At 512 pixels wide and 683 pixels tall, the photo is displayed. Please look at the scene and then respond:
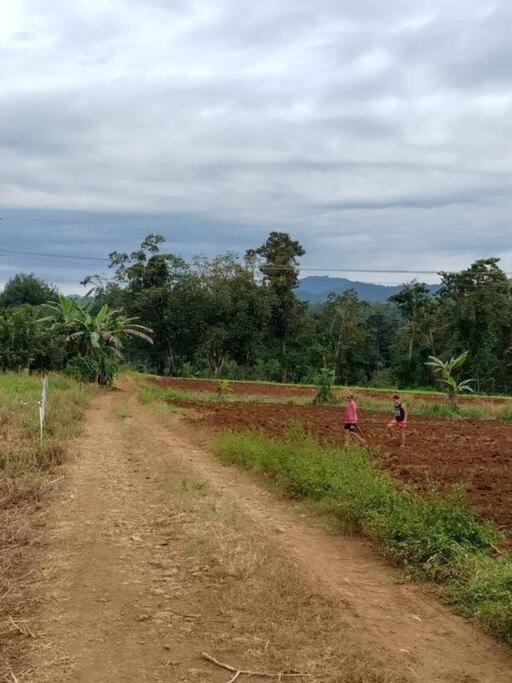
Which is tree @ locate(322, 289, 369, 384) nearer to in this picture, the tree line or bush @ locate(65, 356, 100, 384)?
the tree line

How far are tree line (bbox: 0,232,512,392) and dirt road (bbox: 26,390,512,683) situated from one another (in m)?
34.6

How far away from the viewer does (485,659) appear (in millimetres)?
4621

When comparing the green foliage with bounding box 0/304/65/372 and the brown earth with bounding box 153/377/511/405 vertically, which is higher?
the green foliage with bounding box 0/304/65/372

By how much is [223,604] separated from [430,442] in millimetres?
11959

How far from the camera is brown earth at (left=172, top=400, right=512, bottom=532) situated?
32.0ft

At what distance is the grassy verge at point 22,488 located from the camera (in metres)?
5.11

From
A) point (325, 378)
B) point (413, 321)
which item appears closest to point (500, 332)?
point (413, 321)

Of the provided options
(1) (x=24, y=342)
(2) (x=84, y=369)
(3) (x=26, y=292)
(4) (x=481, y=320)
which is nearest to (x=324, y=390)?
(2) (x=84, y=369)

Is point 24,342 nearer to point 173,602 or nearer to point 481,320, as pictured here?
point 173,602

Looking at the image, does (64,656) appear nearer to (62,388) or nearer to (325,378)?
(62,388)

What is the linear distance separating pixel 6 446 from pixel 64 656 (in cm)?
745

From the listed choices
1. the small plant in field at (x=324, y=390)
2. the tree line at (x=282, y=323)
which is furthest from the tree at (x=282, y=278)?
the small plant in field at (x=324, y=390)

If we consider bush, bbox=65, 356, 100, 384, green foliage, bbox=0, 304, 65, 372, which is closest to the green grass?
bush, bbox=65, 356, 100, 384

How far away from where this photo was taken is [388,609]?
5477mm
